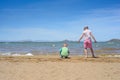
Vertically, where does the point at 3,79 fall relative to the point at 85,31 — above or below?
below

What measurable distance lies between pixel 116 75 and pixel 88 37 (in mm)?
4416

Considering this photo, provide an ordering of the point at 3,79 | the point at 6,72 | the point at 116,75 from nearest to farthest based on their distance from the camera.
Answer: the point at 3,79
the point at 116,75
the point at 6,72

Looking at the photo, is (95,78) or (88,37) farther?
(88,37)

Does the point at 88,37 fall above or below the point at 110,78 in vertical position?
above

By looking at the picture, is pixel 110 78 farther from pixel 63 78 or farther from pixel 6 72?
pixel 6 72

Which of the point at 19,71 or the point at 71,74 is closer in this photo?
the point at 71,74

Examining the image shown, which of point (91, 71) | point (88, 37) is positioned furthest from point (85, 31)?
point (91, 71)

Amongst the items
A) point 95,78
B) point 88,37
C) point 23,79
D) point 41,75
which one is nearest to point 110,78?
point 95,78

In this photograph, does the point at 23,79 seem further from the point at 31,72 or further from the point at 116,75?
the point at 116,75

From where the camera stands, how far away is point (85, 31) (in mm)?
11047

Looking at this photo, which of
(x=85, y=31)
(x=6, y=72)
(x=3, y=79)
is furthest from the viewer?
(x=85, y=31)

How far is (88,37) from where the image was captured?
36.3 feet

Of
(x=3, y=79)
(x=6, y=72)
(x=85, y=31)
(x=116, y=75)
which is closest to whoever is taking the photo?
(x=3, y=79)

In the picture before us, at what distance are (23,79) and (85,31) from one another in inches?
220
